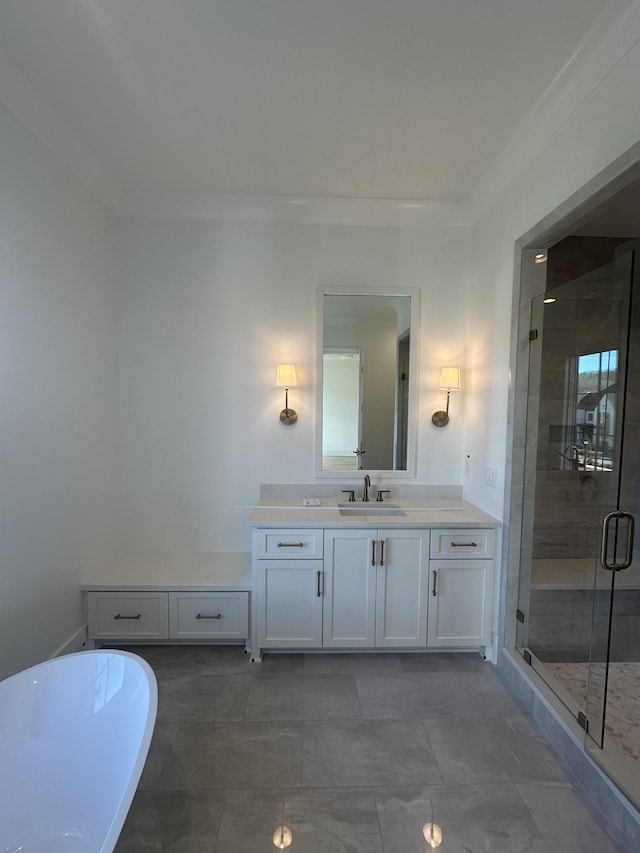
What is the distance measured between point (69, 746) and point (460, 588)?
2054mm

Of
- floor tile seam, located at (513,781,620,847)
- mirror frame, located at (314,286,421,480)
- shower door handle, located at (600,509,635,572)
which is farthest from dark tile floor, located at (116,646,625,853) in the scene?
mirror frame, located at (314,286,421,480)

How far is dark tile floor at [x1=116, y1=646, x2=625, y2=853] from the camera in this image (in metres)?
1.51

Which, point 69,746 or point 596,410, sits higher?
point 596,410

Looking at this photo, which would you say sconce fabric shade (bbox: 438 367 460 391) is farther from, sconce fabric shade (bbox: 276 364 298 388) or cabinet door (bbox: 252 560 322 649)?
cabinet door (bbox: 252 560 322 649)

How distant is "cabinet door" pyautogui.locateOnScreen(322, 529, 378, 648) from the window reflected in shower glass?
1.28 meters

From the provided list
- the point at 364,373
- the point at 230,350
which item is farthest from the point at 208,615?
the point at 364,373

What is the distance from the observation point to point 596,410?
229cm

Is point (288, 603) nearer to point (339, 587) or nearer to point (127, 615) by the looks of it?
point (339, 587)

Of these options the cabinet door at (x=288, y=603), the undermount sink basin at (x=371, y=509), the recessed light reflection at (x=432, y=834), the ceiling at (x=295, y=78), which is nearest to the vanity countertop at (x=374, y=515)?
the undermount sink basin at (x=371, y=509)

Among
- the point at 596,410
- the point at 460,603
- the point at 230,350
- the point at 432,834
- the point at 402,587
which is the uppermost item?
the point at 230,350

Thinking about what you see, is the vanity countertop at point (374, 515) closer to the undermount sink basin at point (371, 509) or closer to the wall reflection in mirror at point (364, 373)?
the undermount sink basin at point (371, 509)

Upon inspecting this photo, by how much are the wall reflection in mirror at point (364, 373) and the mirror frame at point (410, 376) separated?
0.02 m

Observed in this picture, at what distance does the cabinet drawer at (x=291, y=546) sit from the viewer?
8.21ft

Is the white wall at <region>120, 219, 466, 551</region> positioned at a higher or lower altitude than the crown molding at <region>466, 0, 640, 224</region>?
lower
